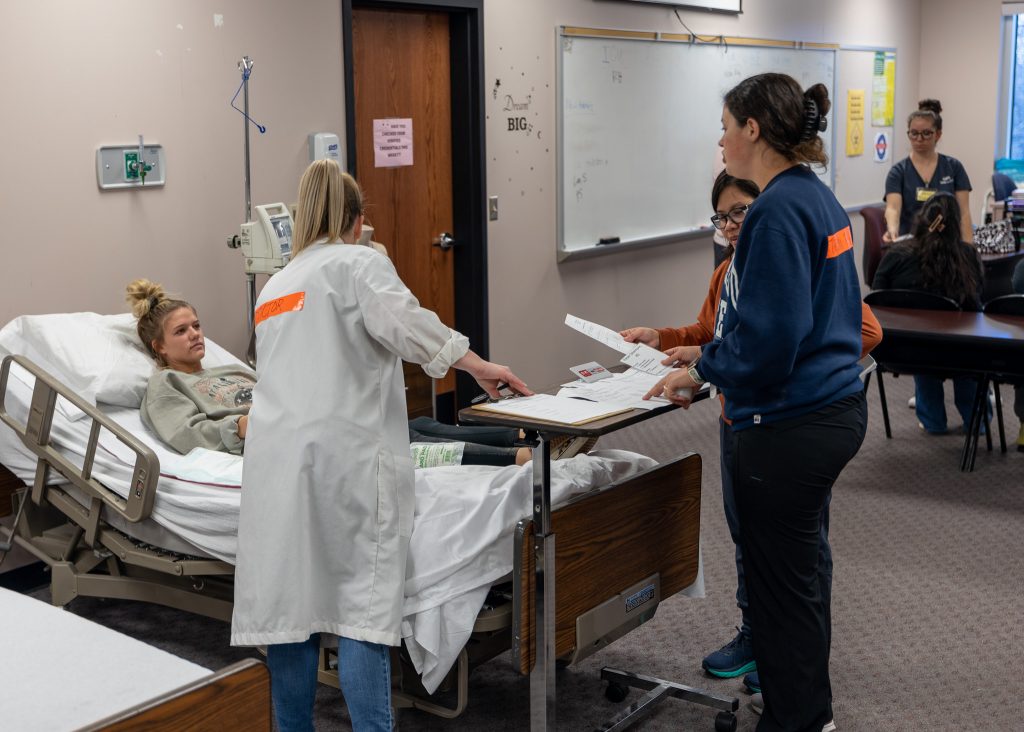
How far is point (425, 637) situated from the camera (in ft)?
7.70

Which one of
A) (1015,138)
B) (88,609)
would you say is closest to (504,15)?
(88,609)

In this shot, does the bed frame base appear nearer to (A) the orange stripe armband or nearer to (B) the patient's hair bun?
(A) the orange stripe armband

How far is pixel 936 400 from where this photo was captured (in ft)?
17.7

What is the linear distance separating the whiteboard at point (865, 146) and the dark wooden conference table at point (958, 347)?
3.40m

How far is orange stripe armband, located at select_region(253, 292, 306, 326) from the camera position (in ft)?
7.41

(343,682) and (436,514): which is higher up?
(436,514)

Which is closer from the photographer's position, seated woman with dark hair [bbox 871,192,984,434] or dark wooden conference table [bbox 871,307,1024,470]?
dark wooden conference table [bbox 871,307,1024,470]

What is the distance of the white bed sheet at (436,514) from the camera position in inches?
93.5

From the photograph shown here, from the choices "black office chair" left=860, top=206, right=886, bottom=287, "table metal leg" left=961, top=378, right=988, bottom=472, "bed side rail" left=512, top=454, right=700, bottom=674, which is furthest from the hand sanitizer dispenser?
"black office chair" left=860, top=206, right=886, bottom=287

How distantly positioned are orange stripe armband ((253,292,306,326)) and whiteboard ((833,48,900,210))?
21.2ft

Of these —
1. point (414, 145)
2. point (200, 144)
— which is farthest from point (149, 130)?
point (414, 145)

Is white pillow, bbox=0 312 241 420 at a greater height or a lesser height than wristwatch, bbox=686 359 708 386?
lesser

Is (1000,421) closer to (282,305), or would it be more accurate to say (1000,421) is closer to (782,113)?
(782,113)

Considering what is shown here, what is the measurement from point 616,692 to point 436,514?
0.78 metres
